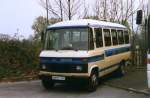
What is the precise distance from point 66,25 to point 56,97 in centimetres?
300

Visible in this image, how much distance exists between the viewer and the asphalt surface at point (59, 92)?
1551 cm

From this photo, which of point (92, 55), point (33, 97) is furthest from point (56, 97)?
point (92, 55)

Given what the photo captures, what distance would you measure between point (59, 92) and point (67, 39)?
1.96 m

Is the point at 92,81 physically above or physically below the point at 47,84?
above

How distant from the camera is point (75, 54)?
1588 centimetres

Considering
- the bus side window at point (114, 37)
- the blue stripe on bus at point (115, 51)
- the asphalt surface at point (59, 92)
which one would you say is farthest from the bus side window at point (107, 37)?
the asphalt surface at point (59, 92)

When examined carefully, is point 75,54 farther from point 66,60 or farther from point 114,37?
point 114,37

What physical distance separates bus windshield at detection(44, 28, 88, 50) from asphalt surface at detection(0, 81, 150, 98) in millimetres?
1614

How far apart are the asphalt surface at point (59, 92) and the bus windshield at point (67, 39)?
5.29 ft

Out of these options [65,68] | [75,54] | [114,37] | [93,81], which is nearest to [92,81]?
[93,81]

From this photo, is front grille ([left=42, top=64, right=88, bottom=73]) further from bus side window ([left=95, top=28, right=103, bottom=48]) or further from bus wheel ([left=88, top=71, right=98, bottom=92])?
bus side window ([left=95, top=28, right=103, bottom=48])

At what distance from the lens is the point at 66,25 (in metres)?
16.9

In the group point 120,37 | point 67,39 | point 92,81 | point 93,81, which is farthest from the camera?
point 120,37

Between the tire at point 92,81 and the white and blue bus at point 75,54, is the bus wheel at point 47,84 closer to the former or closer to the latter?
the white and blue bus at point 75,54
